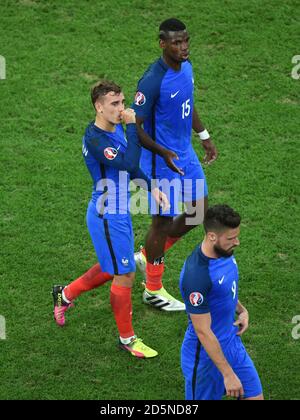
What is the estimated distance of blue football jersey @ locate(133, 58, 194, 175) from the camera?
8945 mm

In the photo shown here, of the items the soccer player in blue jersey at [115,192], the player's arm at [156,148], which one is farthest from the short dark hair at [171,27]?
the soccer player in blue jersey at [115,192]

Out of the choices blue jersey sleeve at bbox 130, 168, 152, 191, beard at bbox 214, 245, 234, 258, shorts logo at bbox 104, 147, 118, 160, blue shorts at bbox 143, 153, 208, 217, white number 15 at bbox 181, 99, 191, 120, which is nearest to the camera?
beard at bbox 214, 245, 234, 258

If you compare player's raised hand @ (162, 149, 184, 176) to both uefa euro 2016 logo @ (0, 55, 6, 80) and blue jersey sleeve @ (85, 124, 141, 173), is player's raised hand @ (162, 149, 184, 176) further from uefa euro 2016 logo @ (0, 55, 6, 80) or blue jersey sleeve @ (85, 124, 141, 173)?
uefa euro 2016 logo @ (0, 55, 6, 80)

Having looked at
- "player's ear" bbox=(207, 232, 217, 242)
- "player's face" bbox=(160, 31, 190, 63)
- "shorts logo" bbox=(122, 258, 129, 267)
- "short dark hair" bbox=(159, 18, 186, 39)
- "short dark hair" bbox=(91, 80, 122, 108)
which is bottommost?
"shorts logo" bbox=(122, 258, 129, 267)

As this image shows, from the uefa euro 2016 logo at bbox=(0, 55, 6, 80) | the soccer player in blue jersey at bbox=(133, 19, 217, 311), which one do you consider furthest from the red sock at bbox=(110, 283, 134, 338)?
the uefa euro 2016 logo at bbox=(0, 55, 6, 80)

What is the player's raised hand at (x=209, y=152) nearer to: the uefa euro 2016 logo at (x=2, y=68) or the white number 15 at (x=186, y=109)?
the white number 15 at (x=186, y=109)

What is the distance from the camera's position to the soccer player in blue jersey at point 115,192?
824cm

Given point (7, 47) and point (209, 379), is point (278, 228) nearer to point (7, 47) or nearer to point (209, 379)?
point (209, 379)

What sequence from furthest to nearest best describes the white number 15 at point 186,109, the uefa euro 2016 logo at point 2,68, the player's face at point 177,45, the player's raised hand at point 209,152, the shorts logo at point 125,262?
the uefa euro 2016 logo at point 2,68 < the player's raised hand at point 209,152 < the white number 15 at point 186,109 < the player's face at point 177,45 < the shorts logo at point 125,262

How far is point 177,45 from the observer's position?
351 inches

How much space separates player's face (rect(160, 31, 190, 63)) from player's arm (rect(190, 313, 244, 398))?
2.92 m

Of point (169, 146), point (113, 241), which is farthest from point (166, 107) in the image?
point (113, 241)

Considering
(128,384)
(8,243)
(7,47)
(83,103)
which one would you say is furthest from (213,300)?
(7,47)

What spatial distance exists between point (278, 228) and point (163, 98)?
7.49ft
